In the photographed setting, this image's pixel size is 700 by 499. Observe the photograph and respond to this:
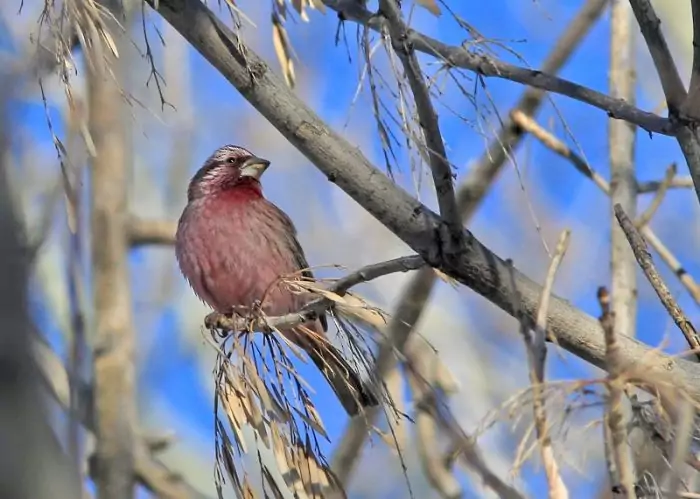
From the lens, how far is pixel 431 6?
354 centimetres

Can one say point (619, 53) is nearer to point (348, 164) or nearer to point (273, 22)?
point (273, 22)

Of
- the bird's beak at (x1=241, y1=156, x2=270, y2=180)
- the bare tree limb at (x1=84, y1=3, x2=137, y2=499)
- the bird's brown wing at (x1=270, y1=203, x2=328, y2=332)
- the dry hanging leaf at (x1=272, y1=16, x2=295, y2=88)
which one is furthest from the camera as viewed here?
the bird's beak at (x1=241, y1=156, x2=270, y2=180)

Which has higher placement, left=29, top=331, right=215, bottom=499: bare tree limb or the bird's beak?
the bird's beak

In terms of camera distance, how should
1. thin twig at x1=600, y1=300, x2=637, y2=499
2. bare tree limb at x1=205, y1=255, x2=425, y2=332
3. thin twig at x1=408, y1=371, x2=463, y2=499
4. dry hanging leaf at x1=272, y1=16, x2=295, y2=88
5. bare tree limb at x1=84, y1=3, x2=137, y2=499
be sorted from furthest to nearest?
bare tree limb at x1=84, y1=3, x2=137, y2=499 < thin twig at x1=408, y1=371, x2=463, y2=499 < dry hanging leaf at x1=272, y1=16, x2=295, y2=88 < bare tree limb at x1=205, y1=255, x2=425, y2=332 < thin twig at x1=600, y1=300, x2=637, y2=499

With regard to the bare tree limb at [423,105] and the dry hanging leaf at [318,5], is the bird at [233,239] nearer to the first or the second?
the dry hanging leaf at [318,5]

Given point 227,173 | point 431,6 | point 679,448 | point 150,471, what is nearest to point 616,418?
point 679,448

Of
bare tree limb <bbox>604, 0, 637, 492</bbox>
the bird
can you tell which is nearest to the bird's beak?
the bird

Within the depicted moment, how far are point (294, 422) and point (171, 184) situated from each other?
5.21 metres

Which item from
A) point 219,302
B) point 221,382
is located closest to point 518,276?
point 221,382

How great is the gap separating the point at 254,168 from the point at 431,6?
2905 mm

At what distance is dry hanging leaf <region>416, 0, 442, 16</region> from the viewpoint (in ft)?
11.5

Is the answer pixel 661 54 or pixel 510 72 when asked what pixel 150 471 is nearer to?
pixel 510 72

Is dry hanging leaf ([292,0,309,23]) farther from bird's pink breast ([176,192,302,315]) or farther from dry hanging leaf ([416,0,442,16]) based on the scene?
bird's pink breast ([176,192,302,315])

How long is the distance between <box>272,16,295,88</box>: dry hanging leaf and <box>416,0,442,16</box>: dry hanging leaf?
0.51 m
